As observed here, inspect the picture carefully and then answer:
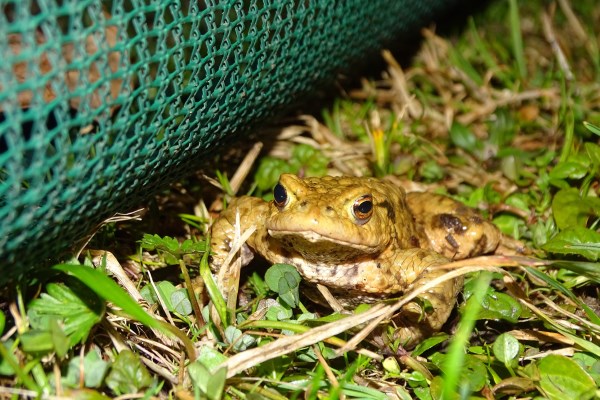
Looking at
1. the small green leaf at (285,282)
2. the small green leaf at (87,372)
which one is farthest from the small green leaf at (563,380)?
the small green leaf at (87,372)

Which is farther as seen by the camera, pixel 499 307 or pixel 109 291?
pixel 499 307

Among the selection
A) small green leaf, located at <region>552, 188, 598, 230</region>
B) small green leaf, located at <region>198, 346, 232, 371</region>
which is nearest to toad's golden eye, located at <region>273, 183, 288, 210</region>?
small green leaf, located at <region>198, 346, 232, 371</region>

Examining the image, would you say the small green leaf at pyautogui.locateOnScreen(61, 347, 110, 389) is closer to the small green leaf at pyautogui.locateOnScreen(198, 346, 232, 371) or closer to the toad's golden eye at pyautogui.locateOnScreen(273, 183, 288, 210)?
the small green leaf at pyautogui.locateOnScreen(198, 346, 232, 371)

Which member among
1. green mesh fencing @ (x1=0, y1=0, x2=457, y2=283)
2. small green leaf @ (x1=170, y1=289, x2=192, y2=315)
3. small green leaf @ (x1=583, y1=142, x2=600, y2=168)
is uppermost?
green mesh fencing @ (x1=0, y1=0, x2=457, y2=283)

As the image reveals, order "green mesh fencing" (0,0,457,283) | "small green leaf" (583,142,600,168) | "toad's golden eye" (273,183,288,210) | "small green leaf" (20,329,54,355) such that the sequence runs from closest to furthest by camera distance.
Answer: "green mesh fencing" (0,0,457,283) < "small green leaf" (20,329,54,355) < "toad's golden eye" (273,183,288,210) < "small green leaf" (583,142,600,168)

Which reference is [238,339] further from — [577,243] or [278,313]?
[577,243]

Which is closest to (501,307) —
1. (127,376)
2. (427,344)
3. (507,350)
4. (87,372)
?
(507,350)

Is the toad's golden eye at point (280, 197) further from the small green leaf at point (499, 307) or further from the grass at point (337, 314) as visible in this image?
the small green leaf at point (499, 307)
